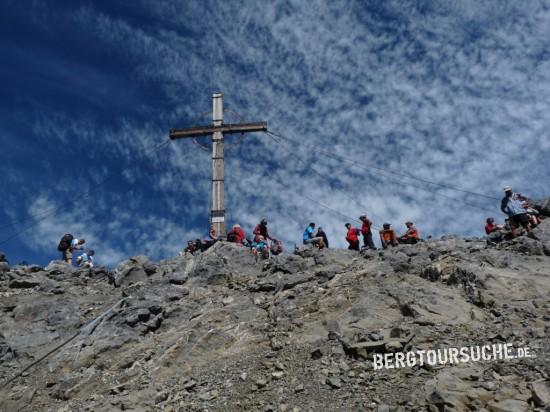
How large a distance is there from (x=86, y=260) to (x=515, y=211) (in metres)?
16.4

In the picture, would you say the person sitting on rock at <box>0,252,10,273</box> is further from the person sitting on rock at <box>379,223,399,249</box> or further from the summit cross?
the person sitting on rock at <box>379,223,399,249</box>

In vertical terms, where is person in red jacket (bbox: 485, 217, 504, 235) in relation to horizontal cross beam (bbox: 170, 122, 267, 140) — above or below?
below

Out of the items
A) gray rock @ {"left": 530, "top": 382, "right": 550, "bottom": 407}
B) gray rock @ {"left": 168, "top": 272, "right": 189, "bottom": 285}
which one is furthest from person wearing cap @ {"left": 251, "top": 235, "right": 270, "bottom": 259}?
gray rock @ {"left": 530, "top": 382, "right": 550, "bottom": 407}

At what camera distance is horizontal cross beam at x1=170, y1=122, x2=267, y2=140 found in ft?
74.8

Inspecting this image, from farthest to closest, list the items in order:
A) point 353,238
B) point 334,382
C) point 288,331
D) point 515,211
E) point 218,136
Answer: point 218,136, point 353,238, point 515,211, point 288,331, point 334,382

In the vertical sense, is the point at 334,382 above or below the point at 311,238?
below

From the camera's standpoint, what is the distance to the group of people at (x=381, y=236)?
63.3 ft

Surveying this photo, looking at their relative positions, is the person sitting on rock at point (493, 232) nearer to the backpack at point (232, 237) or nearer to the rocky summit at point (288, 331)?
the rocky summit at point (288, 331)

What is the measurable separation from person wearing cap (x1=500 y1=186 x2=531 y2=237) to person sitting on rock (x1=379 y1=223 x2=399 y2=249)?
3.71 metres

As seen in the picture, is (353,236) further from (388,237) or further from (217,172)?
(217,172)

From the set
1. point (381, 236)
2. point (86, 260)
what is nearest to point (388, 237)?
point (381, 236)

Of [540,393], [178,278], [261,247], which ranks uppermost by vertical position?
[261,247]

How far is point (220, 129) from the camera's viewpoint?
898 inches

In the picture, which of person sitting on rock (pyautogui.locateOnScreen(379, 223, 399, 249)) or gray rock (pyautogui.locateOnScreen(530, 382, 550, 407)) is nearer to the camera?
gray rock (pyautogui.locateOnScreen(530, 382, 550, 407))
